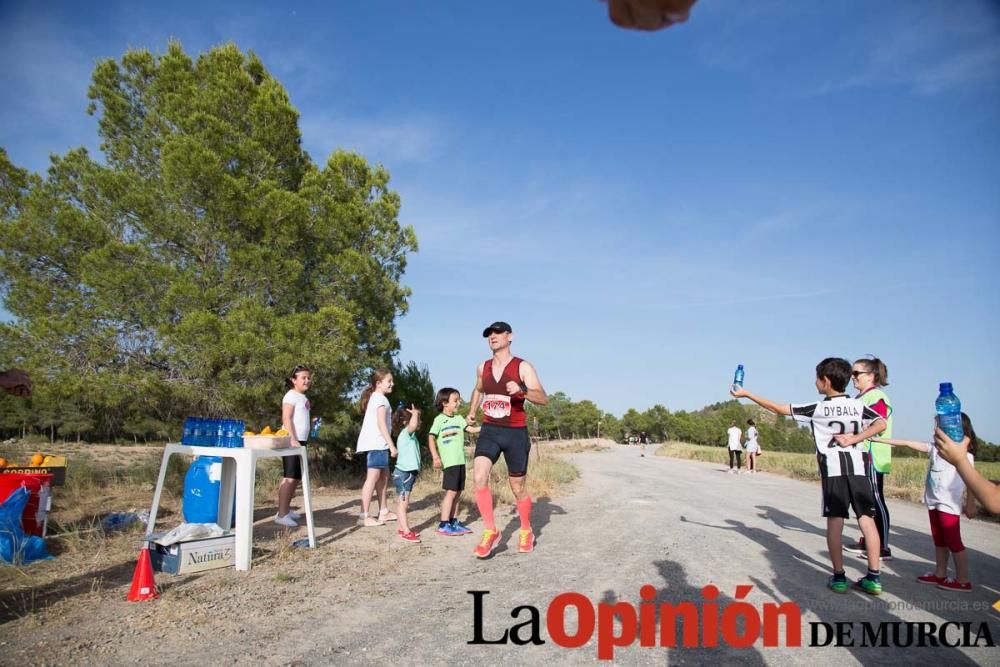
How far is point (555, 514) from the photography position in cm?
853

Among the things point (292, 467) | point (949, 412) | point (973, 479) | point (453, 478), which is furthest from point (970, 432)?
point (292, 467)

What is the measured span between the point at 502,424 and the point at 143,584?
3.17 metres

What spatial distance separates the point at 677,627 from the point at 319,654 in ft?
6.96

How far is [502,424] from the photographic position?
5.74m

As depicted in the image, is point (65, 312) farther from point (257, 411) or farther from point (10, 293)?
point (257, 411)

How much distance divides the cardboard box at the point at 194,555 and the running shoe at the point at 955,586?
19.6ft

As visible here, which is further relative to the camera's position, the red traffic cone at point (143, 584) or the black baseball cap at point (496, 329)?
the black baseball cap at point (496, 329)

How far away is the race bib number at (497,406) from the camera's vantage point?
568 centimetres

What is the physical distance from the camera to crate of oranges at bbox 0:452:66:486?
5688 millimetres

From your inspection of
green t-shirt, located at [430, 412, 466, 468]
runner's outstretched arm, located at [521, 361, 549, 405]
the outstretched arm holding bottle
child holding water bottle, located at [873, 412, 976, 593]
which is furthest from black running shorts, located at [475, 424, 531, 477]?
the outstretched arm holding bottle

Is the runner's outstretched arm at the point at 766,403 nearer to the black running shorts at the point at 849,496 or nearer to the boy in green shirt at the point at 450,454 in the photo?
the black running shorts at the point at 849,496

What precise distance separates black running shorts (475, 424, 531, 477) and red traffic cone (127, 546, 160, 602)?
2840mm

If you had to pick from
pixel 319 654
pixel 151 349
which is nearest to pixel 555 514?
pixel 319 654

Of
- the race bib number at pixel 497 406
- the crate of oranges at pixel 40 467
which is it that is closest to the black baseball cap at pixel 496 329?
the race bib number at pixel 497 406
